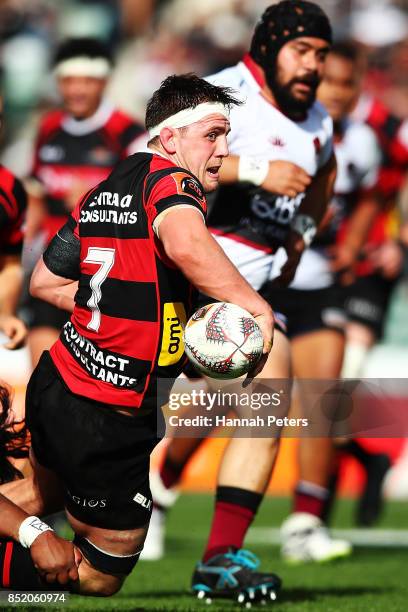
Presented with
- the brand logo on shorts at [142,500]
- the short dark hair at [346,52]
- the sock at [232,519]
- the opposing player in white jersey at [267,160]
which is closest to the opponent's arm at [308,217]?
the opposing player in white jersey at [267,160]

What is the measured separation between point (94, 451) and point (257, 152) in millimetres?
2078

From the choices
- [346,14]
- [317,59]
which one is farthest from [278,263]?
[346,14]

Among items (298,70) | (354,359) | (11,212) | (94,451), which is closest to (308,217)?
(298,70)

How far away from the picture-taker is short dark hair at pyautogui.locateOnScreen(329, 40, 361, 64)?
28.2ft

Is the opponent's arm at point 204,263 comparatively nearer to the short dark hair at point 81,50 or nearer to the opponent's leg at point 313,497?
the opponent's leg at point 313,497

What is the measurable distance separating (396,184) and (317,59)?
3615 millimetres

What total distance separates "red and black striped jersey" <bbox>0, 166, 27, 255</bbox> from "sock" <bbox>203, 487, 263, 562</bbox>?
1678 mm

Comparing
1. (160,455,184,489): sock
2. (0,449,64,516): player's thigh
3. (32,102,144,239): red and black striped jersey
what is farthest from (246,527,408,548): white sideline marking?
(0,449,64,516): player's thigh

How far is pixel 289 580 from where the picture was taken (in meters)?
6.57

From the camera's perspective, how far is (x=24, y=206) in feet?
20.3

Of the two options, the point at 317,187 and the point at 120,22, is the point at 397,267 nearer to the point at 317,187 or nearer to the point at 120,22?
the point at 317,187

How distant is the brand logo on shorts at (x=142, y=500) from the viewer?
4.46m

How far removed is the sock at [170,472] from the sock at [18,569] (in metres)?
2.90

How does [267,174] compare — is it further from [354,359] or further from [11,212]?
[354,359]
